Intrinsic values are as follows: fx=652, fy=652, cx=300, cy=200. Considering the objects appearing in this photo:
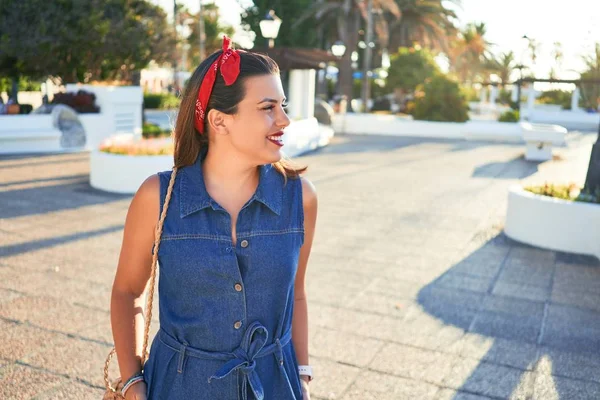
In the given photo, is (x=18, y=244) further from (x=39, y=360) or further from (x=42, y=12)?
(x=42, y=12)

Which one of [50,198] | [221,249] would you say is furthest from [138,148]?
[221,249]

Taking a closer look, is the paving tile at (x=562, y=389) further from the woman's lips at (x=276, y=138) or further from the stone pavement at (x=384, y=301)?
the woman's lips at (x=276, y=138)

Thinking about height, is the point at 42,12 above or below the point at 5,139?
above

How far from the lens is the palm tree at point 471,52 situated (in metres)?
49.5

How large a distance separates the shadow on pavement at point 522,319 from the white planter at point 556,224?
6.5 inches

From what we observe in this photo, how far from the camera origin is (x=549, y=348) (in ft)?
14.5

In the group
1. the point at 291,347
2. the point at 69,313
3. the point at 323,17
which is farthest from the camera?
the point at 323,17

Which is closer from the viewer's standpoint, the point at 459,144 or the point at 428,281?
the point at 428,281

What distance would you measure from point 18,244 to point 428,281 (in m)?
4.14

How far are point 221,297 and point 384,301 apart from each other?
366 cm

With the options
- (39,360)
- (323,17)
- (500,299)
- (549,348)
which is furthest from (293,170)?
(323,17)

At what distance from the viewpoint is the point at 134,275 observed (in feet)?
6.49

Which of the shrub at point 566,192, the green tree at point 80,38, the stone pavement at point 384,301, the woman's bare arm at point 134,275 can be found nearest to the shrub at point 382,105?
the green tree at point 80,38

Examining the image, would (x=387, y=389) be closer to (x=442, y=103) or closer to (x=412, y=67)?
(x=442, y=103)
